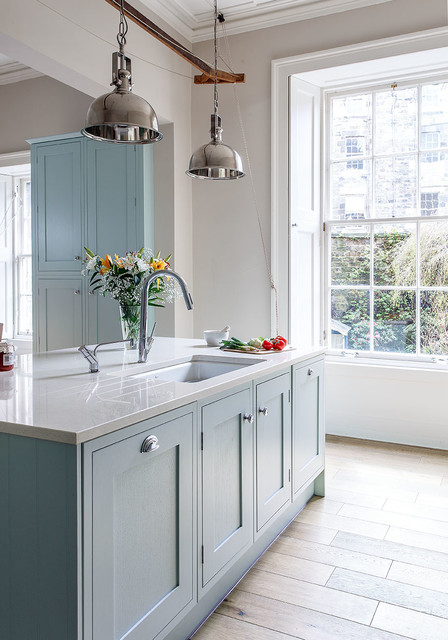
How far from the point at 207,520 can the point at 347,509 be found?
1310 mm

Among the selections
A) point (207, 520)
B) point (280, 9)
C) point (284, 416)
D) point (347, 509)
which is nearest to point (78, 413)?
point (207, 520)

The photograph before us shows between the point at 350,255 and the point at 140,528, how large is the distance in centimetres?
325

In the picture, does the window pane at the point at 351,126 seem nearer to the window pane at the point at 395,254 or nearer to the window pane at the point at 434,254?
the window pane at the point at 395,254

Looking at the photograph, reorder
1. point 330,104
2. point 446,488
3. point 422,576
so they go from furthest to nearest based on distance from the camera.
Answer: point 330,104 → point 446,488 → point 422,576

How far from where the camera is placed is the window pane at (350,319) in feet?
13.9

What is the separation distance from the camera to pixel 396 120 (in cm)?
404

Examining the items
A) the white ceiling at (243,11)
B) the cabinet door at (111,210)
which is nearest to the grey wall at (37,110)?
the cabinet door at (111,210)

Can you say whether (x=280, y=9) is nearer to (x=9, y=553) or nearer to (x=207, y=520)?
(x=207, y=520)

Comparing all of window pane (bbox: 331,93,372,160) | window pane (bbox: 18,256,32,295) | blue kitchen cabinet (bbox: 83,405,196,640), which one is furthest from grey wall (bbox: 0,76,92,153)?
blue kitchen cabinet (bbox: 83,405,196,640)

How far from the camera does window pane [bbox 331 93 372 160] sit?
4145 millimetres

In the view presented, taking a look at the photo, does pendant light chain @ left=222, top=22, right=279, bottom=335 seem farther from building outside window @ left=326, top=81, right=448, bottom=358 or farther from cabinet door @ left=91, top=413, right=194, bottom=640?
cabinet door @ left=91, top=413, right=194, bottom=640

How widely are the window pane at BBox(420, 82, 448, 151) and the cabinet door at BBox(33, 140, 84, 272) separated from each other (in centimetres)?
269

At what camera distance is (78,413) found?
1.40 m

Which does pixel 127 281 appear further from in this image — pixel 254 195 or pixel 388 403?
pixel 388 403
